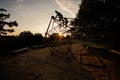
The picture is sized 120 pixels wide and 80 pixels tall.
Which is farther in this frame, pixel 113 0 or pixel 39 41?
pixel 39 41

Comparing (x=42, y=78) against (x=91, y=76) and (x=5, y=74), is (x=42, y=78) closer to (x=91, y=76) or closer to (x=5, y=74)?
(x=5, y=74)

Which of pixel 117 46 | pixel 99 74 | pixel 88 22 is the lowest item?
pixel 99 74

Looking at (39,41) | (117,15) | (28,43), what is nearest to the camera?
(117,15)

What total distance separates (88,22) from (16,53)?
836 cm

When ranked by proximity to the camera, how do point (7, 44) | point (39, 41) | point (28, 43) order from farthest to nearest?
point (39, 41) < point (28, 43) < point (7, 44)

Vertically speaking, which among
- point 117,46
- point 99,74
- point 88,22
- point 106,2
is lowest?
point 99,74

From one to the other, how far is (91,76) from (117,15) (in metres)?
8.11

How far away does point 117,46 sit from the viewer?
14.4 meters

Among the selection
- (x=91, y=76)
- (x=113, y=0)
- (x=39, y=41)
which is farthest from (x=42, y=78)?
(x=39, y=41)

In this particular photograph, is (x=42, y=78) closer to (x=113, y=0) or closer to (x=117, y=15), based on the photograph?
(x=117, y=15)

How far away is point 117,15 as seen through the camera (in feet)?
43.4

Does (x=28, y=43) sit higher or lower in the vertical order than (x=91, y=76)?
higher

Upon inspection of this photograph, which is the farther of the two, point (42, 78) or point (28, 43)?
point (28, 43)

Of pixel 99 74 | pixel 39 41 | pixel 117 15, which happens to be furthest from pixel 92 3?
pixel 39 41
